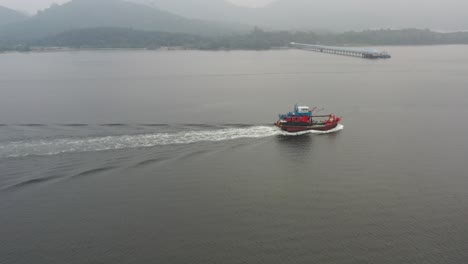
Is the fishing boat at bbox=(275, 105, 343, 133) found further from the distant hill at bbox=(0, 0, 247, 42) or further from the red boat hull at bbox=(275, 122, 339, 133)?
the distant hill at bbox=(0, 0, 247, 42)

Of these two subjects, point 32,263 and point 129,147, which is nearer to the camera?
point 32,263

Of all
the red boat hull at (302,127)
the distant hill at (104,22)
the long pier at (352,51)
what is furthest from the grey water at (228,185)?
the distant hill at (104,22)

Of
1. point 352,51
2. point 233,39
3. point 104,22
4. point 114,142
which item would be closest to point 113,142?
point 114,142

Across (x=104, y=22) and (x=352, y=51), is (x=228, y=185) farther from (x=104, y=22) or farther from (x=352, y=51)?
(x=104, y=22)

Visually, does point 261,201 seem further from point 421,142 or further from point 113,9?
point 113,9

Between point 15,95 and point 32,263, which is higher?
point 15,95

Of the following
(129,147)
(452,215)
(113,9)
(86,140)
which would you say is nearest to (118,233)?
(129,147)

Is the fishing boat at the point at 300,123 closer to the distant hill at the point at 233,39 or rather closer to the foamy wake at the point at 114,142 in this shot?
the foamy wake at the point at 114,142
